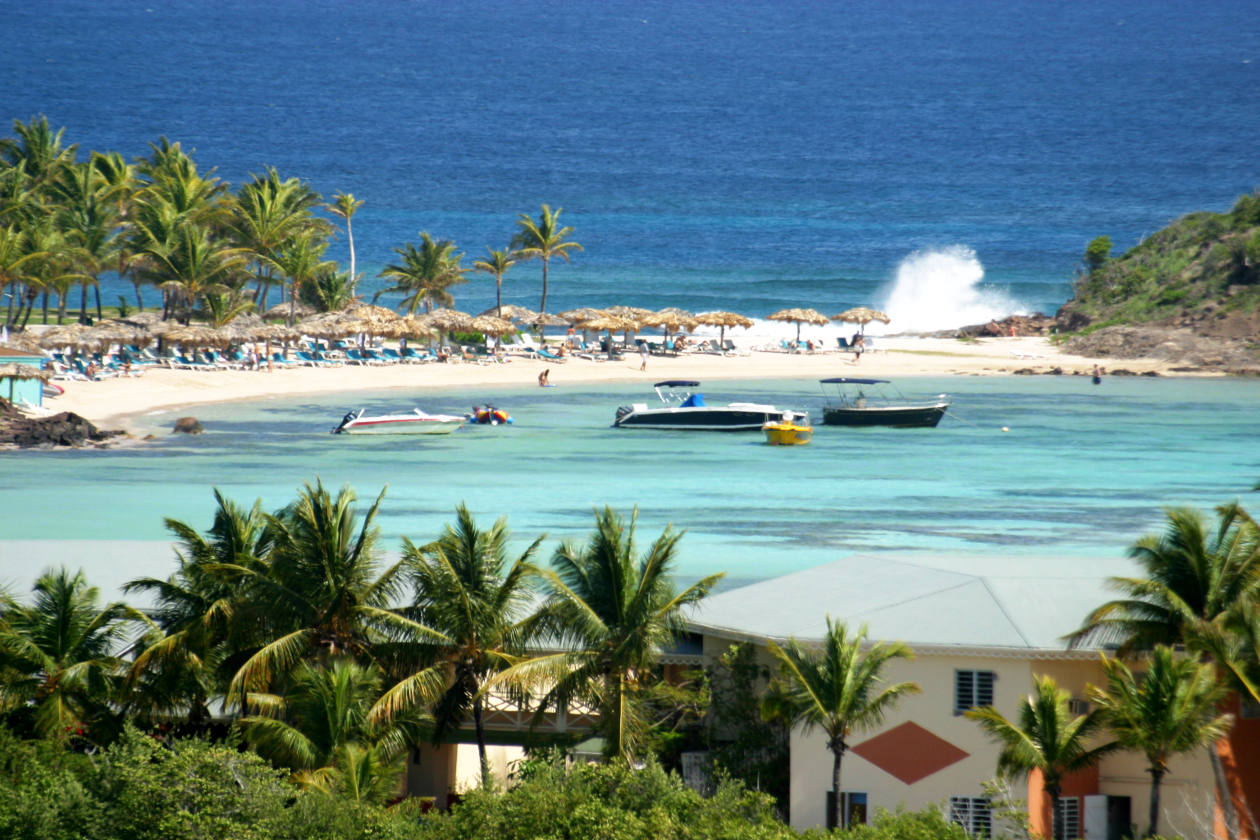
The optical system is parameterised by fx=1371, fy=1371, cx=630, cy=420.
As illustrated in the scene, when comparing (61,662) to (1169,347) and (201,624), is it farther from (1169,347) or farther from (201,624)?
(1169,347)

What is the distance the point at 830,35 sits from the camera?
199750 mm

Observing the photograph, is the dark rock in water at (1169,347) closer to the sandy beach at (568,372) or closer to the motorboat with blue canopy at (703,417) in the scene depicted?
the sandy beach at (568,372)

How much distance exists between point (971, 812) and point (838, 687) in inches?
81.7

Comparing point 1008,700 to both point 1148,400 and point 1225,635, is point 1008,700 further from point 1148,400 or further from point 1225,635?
point 1148,400

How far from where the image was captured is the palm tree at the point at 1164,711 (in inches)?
481

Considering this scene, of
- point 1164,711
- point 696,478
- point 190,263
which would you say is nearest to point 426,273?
point 190,263

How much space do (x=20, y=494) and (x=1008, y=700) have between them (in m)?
24.6

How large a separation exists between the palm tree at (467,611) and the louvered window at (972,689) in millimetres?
4563

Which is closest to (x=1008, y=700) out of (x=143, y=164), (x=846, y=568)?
(x=846, y=568)

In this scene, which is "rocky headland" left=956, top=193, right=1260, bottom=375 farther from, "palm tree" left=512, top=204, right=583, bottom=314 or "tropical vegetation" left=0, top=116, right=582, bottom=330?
"tropical vegetation" left=0, top=116, right=582, bottom=330

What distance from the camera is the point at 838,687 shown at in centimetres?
1301

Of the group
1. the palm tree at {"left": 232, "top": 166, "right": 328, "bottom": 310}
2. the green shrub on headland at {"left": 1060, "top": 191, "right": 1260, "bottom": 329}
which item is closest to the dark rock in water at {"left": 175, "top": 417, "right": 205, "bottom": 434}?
the palm tree at {"left": 232, "top": 166, "right": 328, "bottom": 310}

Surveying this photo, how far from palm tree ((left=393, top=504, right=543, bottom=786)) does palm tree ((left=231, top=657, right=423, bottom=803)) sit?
29.8 inches

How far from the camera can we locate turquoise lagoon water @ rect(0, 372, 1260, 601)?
2684cm
